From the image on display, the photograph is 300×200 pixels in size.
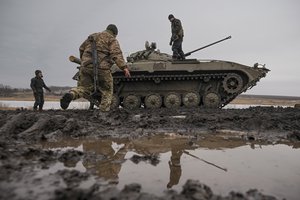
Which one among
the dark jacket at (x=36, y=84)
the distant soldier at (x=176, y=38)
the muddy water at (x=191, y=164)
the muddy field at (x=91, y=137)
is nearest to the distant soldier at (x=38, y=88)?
the dark jacket at (x=36, y=84)

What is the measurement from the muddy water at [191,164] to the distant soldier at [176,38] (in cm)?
901

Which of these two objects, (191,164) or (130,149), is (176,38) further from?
(191,164)

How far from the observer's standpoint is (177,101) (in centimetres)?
1300

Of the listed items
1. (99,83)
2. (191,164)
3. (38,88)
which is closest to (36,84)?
(38,88)

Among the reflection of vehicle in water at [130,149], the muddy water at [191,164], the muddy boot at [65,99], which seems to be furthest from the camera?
the muddy boot at [65,99]

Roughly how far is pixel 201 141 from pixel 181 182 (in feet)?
7.13

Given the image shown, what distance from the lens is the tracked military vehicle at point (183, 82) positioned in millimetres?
12758

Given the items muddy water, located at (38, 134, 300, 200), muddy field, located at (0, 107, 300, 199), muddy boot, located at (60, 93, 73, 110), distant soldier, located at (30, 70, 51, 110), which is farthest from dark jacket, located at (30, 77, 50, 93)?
muddy water, located at (38, 134, 300, 200)

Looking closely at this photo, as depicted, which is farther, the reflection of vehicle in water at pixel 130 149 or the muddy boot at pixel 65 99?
the muddy boot at pixel 65 99

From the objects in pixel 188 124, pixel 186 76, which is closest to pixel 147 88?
pixel 186 76

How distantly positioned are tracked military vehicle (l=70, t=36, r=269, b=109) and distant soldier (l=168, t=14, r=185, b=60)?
34.0 inches

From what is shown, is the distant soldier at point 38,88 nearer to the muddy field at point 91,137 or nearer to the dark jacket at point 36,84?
the dark jacket at point 36,84

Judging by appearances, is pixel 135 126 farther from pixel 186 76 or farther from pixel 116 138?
pixel 186 76

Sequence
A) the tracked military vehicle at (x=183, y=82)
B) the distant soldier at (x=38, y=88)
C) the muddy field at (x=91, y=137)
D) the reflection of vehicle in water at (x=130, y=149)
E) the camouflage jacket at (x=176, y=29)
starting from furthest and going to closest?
the distant soldier at (x=38, y=88) → the camouflage jacket at (x=176, y=29) → the tracked military vehicle at (x=183, y=82) → the reflection of vehicle in water at (x=130, y=149) → the muddy field at (x=91, y=137)
